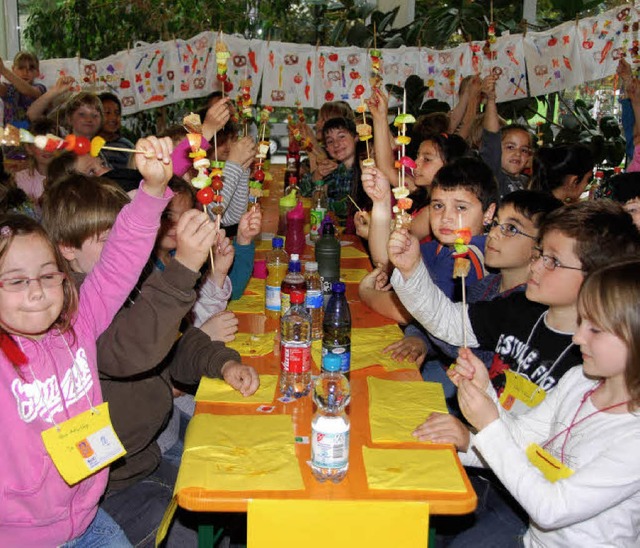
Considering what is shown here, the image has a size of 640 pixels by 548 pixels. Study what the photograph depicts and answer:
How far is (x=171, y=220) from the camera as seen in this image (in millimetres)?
2902

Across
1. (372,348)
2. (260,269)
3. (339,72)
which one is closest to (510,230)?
(372,348)

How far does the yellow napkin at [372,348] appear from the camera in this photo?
7.70 feet

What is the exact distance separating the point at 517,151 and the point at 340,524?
12.6 feet

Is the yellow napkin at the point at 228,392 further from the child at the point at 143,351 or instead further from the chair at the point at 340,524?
the chair at the point at 340,524

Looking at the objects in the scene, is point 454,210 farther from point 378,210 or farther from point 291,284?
point 291,284

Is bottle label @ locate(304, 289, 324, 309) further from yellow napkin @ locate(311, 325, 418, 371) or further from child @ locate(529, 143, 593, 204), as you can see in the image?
child @ locate(529, 143, 593, 204)

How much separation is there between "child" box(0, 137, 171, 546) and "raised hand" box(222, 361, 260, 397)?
16.4 inches

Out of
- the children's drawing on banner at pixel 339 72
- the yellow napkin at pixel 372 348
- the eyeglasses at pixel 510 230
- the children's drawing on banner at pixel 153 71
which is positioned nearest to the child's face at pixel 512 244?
the eyeglasses at pixel 510 230

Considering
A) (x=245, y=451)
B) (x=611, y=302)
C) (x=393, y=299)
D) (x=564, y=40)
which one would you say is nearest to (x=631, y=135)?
(x=564, y=40)

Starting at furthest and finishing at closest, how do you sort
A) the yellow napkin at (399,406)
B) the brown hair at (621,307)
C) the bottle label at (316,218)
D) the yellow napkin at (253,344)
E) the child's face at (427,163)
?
1. the bottle label at (316,218)
2. the child's face at (427,163)
3. the yellow napkin at (253,344)
4. the yellow napkin at (399,406)
5. the brown hair at (621,307)

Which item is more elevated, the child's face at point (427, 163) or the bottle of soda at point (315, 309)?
the child's face at point (427, 163)

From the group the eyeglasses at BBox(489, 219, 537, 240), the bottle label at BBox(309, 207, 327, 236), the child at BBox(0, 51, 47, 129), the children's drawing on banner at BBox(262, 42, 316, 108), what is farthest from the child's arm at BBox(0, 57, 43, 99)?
the eyeglasses at BBox(489, 219, 537, 240)

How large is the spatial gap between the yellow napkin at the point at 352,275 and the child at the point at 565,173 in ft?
5.02

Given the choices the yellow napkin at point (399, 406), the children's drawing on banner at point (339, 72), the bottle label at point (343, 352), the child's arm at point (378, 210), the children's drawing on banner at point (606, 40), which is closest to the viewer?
the yellow napkin at point (399, 406)
